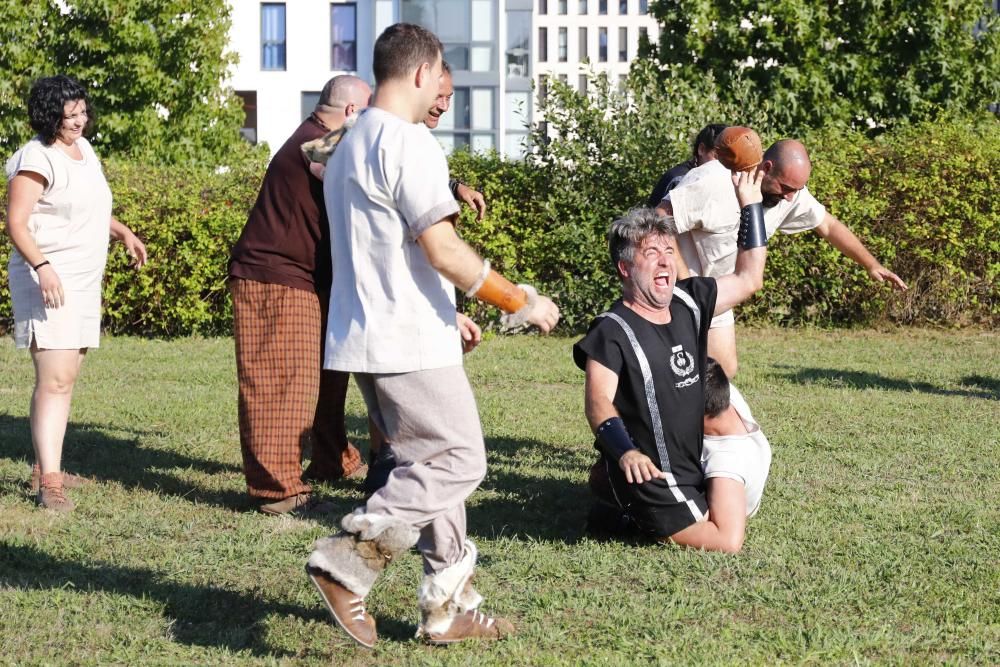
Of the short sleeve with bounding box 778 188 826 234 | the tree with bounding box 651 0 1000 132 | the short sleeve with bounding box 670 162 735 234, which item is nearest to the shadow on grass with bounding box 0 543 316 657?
the short sleeve with bounding box 670 162 735 234

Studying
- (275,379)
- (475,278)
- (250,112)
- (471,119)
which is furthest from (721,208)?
(471,119)

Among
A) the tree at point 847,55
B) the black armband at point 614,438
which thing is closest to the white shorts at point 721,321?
the black armband at point 614,438

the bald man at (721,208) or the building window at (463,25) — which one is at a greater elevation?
the building window at (463,25)

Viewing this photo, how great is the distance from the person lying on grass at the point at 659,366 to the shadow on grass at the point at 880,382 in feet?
15.6

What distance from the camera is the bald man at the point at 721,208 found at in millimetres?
5758

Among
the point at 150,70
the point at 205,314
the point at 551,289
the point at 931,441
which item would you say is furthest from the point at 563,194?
the point at 150,70

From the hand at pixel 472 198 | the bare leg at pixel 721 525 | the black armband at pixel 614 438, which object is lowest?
the bare leg at pixel 721 525

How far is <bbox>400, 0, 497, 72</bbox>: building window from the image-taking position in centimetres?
4031

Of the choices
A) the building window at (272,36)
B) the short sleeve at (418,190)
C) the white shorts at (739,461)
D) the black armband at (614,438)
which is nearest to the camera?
the short sleeve at (418,190)

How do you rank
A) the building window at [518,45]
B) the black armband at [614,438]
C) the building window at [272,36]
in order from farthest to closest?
the building window at [518,45]
the building window at [272,36]
the black armband at [614,438]

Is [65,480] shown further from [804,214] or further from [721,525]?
[804,214]

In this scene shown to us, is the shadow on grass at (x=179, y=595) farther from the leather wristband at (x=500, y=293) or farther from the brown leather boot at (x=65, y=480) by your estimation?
the leather wristband at (x=500, y=293)

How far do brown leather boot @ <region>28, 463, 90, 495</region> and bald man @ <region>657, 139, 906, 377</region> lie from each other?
3188mm

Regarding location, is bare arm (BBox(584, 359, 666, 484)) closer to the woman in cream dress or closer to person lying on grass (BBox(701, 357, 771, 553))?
person lying on grass (BBox(701, 357, 771, 553))
